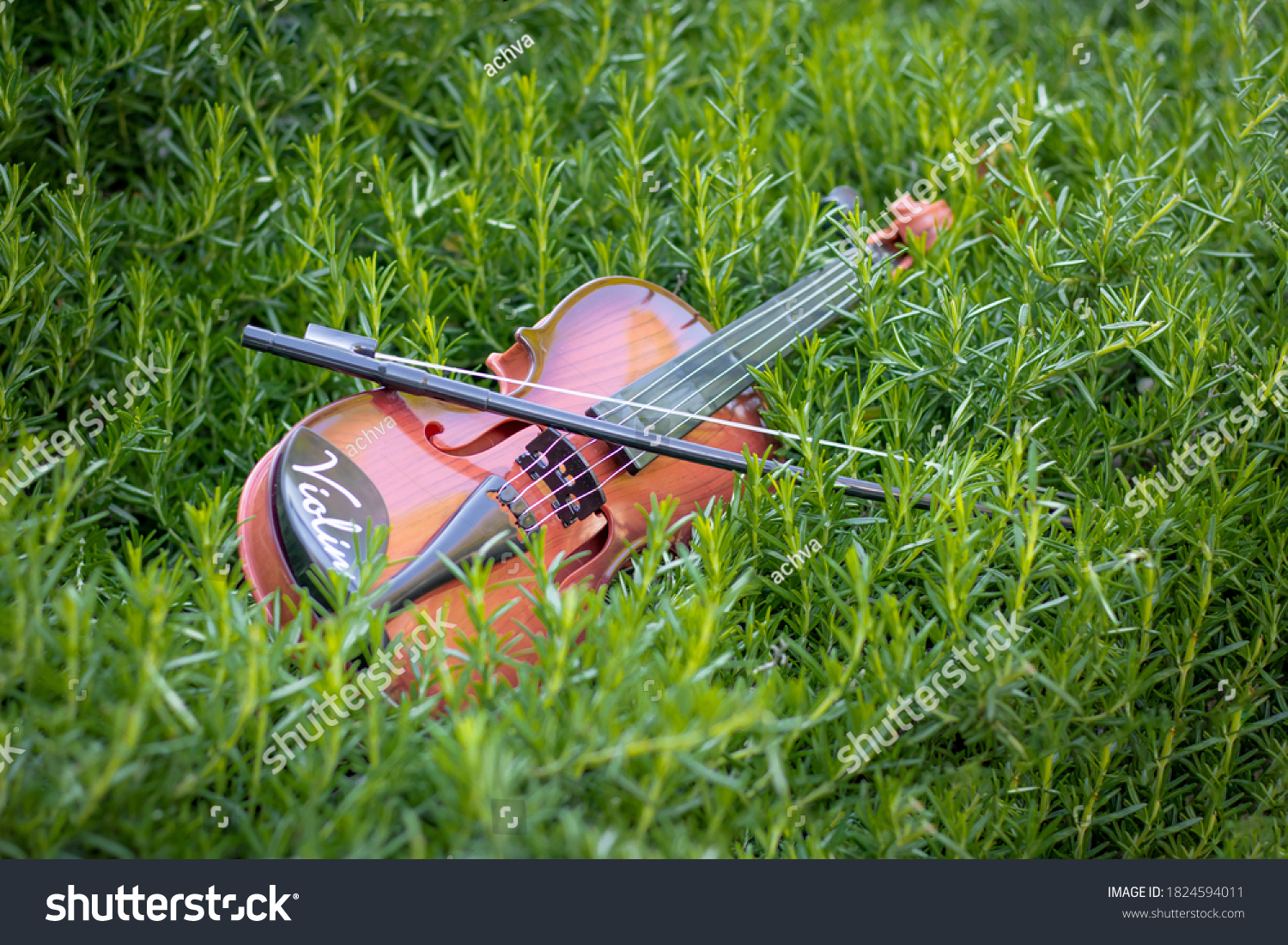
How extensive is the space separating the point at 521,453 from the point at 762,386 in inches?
17.2

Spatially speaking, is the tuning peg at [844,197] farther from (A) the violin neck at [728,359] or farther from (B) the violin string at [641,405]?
(B) the violin string at [641,405]

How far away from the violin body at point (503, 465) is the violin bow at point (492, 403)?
0.17ft

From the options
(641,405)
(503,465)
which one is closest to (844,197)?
(641,405)

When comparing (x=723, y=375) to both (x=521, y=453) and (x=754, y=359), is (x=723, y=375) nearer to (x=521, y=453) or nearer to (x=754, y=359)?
(x=754, y=359)

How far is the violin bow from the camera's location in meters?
1.56

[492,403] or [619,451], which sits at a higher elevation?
[492,403]

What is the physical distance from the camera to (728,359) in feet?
5.70

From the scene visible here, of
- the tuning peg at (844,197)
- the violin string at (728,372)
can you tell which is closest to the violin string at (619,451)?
the violin string at (728,372)

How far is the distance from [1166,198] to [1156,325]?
496 mm

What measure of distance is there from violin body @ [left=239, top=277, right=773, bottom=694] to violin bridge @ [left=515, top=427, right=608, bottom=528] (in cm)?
1

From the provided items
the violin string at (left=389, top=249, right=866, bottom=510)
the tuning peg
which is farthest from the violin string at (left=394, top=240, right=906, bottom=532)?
the tuning peg

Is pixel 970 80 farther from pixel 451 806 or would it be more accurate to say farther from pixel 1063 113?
pixel 451 806

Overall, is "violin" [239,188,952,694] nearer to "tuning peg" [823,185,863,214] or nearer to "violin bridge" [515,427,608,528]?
"violin bridge" [515,427,608,528]

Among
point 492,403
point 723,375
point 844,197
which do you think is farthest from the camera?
point 844,197
